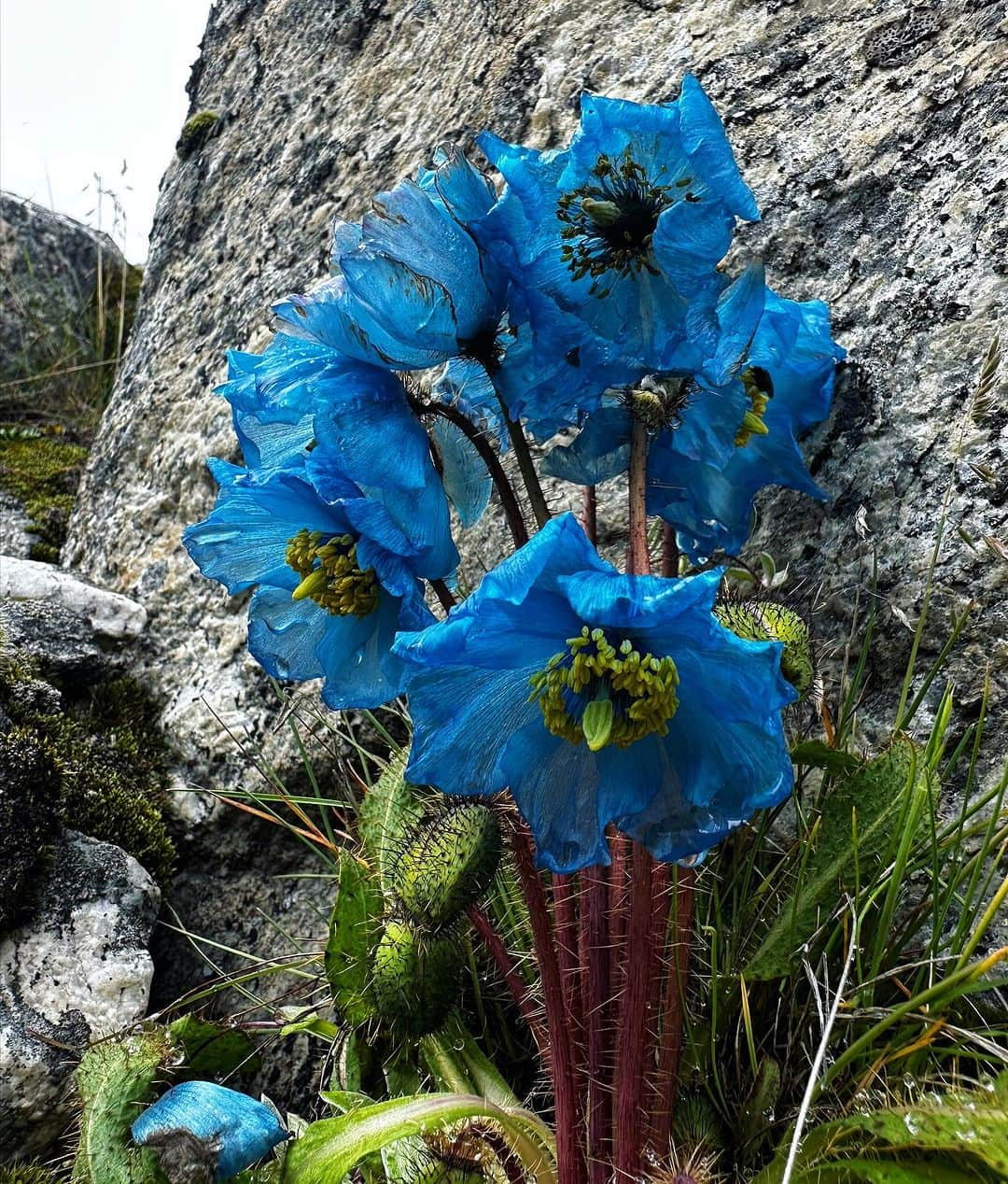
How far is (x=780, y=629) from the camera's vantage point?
1.19 meters

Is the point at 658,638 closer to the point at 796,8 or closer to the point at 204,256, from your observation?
the point at 796,8

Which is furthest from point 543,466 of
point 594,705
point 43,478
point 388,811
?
point 43,478

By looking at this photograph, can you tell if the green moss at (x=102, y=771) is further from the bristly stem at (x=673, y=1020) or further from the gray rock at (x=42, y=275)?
the gray rock at (x=42, y=275)

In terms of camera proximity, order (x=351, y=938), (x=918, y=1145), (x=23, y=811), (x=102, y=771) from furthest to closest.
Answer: (x=102, y=771) → (x=23, y=811) → (x=351, y=938) → (x=918, y=1145)

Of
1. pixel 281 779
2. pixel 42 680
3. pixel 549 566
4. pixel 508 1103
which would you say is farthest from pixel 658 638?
pixel 42 680

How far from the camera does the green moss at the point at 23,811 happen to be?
1.62 metres

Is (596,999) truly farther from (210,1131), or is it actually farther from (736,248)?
(736,248)

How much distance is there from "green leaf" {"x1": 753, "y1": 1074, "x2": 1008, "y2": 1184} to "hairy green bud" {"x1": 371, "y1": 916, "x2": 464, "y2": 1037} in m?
0.42

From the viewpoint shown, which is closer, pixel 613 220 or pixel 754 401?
pixel 613 220

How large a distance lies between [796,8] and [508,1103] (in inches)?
75.7

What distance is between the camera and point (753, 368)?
1270 millimetres

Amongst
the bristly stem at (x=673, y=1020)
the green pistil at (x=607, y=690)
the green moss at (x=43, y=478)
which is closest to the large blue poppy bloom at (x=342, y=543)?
the green pistil at (x=607, y=690)

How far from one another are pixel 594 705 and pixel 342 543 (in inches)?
16.8

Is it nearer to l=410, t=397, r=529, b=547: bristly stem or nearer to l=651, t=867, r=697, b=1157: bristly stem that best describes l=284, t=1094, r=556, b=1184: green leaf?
l=651, t=867, r=697, b=1157: bristly stem
